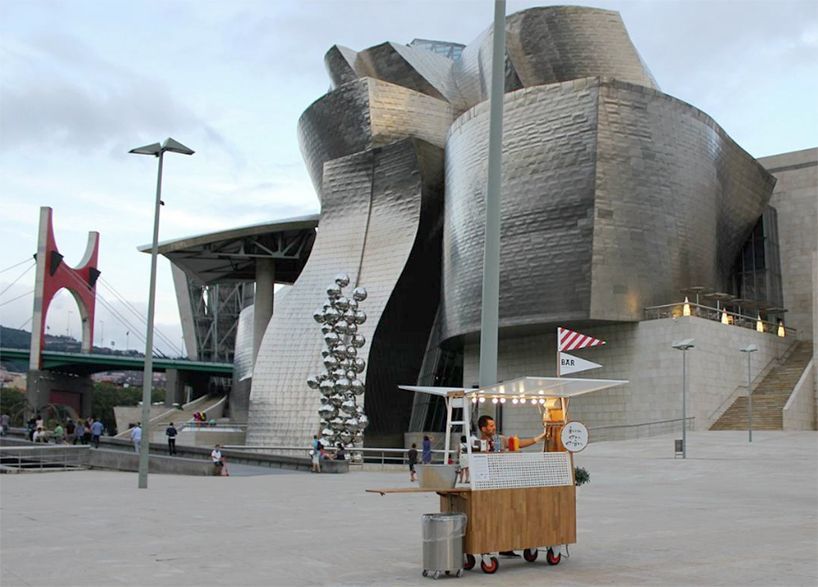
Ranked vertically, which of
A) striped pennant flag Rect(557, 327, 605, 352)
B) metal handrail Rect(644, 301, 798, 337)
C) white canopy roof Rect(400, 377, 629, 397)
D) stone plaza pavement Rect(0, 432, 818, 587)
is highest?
metal handrail Rect(644, 301, 798, 337)

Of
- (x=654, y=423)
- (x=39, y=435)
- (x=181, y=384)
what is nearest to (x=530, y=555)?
(x=654, y=423)

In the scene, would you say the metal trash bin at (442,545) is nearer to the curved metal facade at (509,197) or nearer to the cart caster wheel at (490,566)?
the cart caster wheel at (490,566)

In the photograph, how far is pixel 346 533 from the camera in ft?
35.3

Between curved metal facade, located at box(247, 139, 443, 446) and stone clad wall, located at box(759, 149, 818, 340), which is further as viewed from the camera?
stone clad wall, located at box(759, 149, 818, 340)

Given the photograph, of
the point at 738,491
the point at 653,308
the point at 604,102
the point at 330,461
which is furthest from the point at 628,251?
the point at 738,491

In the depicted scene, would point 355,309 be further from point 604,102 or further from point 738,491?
point 738,491

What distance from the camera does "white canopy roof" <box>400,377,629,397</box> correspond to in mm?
8828

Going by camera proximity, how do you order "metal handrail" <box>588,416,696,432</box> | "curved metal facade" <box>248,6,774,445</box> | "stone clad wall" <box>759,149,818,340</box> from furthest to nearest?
"stone clad wall" <box>759,149,818,340</box>, "curved metal facade" <box>248,6,774,445</box>, "metal handrail" <box>588,416,696,432</box>

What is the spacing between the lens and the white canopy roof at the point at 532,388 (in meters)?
8.83

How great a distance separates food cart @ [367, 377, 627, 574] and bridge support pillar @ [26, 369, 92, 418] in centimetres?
6478

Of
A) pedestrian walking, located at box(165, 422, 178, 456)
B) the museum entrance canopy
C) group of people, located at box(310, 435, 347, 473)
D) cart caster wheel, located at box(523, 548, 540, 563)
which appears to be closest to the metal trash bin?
cart caster wheel, located at box(523, 548, 540, 563)

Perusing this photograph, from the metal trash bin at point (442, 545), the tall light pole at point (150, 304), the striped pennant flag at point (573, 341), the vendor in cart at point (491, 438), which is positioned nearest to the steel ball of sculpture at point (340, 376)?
the tall light pole at point (150, 304)

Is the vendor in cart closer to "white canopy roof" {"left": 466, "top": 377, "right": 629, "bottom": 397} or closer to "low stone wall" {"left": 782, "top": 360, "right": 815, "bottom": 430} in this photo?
"white canopy roof" {"left": 466, "top": 377, "right": 629, "bottom": 397}

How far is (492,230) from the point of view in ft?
35.1
